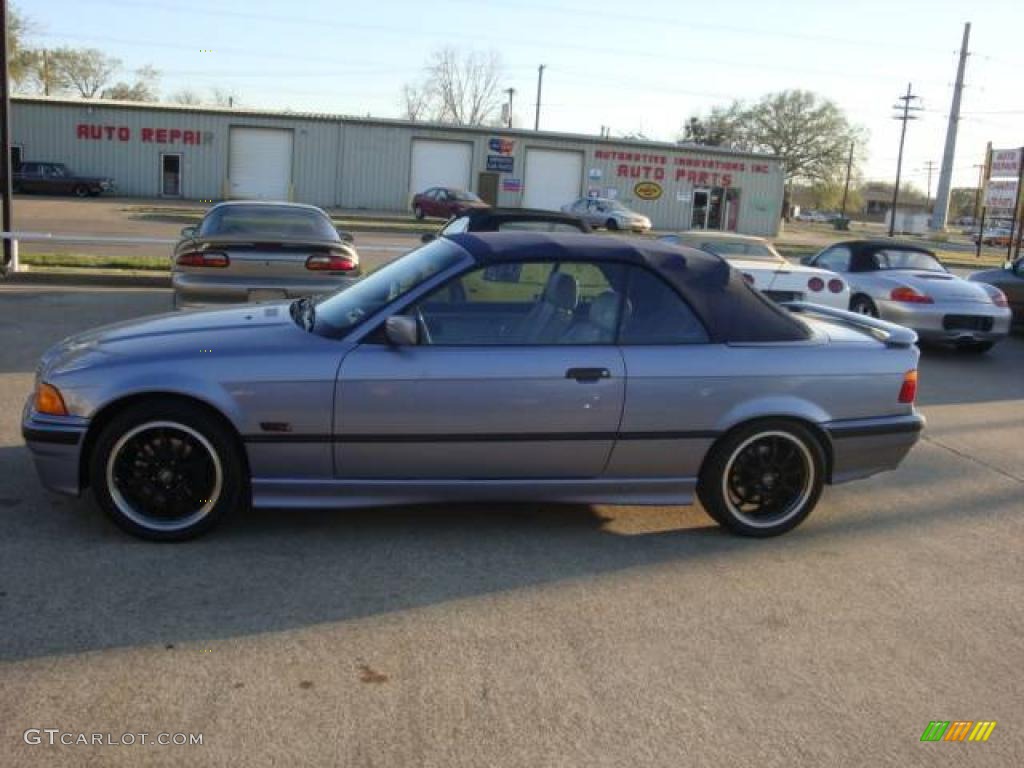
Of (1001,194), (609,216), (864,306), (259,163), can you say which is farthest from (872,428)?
(259,163)

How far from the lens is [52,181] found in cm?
4266

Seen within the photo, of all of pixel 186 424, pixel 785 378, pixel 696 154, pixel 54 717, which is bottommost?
pixel 54 717

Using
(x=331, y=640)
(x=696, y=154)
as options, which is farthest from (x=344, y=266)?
(x=696, y=154)

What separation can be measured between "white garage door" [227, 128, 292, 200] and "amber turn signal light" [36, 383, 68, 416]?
4344cm

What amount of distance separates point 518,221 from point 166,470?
21.8ft

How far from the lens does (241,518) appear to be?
16.6 feet

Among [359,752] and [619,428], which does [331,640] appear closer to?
[359,752]

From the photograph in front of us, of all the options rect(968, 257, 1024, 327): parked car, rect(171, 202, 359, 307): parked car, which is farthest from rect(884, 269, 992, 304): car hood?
rect(171, 202, 359, 307): parked car

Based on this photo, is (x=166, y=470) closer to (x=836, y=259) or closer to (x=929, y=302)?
(x=929, y=302)

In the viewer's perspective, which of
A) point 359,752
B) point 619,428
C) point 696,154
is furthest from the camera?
point 696,154

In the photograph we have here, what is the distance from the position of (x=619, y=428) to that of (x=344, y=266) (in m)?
5.16

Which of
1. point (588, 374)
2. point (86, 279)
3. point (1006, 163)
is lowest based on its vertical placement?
point (86, 279)

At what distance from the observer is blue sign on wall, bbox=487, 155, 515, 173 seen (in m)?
48.7

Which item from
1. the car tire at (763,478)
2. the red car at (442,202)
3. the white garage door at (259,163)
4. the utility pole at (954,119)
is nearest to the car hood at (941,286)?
the car tire at (763,478)
